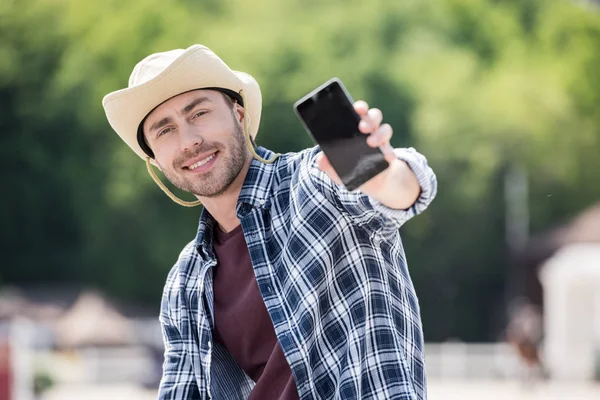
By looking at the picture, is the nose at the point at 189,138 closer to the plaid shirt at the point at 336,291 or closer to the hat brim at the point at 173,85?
the hat brim at the point at 173,85

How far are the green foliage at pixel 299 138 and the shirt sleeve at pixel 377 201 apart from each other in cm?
3025

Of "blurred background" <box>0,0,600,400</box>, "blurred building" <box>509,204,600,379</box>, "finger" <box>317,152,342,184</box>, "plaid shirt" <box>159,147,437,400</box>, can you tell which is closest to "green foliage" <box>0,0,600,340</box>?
"blurred background" <box>0,0,600,400</box>

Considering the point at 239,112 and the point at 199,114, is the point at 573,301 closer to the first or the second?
the point at 239,112

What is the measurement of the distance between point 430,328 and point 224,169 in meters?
33.2

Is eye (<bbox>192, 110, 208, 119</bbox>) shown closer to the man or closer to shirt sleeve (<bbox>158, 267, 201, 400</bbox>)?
the man

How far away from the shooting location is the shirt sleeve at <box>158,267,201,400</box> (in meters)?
3.00

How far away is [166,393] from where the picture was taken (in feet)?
10.00

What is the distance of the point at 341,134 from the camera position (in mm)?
2254

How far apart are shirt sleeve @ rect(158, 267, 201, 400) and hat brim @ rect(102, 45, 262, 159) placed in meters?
0.44

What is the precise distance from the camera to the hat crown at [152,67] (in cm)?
294

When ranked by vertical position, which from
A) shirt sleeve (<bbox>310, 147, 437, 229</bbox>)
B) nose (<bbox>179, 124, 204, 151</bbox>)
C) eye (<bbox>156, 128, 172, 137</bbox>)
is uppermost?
eye (<bbox>156, 128, 172, 137</bbox>)

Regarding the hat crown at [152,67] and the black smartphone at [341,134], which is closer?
the black smartphone at [341,134]

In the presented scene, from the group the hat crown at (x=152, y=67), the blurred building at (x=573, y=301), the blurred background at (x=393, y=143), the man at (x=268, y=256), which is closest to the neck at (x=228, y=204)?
the man at (x=268, y=256)

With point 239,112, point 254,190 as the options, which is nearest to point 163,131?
point 239,112
